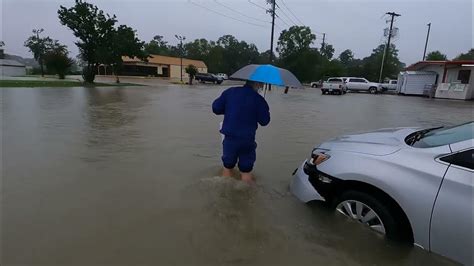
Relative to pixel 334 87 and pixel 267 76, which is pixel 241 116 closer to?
pixel 267 76

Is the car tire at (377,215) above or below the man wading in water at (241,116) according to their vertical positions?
below

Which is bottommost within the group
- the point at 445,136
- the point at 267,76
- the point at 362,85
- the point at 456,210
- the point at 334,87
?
the point at 334,87

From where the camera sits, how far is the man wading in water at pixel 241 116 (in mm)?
3980

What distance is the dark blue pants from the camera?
161 inches

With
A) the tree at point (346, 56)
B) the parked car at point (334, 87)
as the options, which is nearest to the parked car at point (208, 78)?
the parked car at point (334, 87)

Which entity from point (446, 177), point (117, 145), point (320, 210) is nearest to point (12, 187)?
point (117, 145)

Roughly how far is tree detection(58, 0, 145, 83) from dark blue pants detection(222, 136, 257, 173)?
1347 inches

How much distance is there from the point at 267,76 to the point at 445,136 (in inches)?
75.3

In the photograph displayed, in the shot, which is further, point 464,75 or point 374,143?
point 464,75

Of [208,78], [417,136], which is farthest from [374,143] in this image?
[208,78]

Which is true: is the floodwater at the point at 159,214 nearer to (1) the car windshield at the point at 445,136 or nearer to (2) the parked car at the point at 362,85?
(1) the car windshield at the point at 445,136

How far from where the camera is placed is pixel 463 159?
244 centimetres

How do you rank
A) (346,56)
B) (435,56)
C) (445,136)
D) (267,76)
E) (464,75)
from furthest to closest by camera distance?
(346,56) < (435,56) < (464,75) < (267,76) < (445,136)

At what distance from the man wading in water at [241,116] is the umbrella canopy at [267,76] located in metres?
0.12
